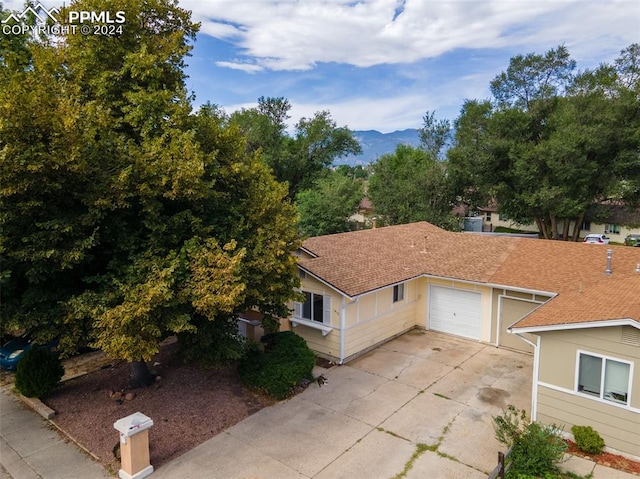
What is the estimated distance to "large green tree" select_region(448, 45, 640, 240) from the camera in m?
28.3

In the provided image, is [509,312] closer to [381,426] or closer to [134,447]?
[381,426]

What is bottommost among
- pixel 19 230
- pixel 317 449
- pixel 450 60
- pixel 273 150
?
pixel 317 449

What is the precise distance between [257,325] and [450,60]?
727 inches

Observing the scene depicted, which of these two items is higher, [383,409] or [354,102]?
[354,102]

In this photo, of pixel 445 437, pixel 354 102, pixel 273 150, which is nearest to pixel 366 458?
pixel 445 437

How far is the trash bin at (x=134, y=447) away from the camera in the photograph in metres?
8.12

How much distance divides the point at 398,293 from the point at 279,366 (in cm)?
653

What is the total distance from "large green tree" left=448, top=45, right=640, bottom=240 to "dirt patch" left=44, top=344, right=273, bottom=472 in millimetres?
26202

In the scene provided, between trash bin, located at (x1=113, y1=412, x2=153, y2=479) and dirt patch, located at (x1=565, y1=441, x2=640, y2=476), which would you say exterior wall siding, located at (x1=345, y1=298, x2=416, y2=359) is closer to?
dirt patch, located at (x1=565, y1=441, x2=640, y2=476)

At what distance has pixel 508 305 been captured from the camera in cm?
1526

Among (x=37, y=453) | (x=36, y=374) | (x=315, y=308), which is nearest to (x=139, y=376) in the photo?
(x=36, y=374)

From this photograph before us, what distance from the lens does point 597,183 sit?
30.2 metres

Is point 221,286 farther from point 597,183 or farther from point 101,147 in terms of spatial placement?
point 597,183

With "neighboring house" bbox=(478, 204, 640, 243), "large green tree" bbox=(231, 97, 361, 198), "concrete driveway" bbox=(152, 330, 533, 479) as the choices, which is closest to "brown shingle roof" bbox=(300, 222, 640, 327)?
"concrete driveway" bbox=(152, 330, 533, 479)
